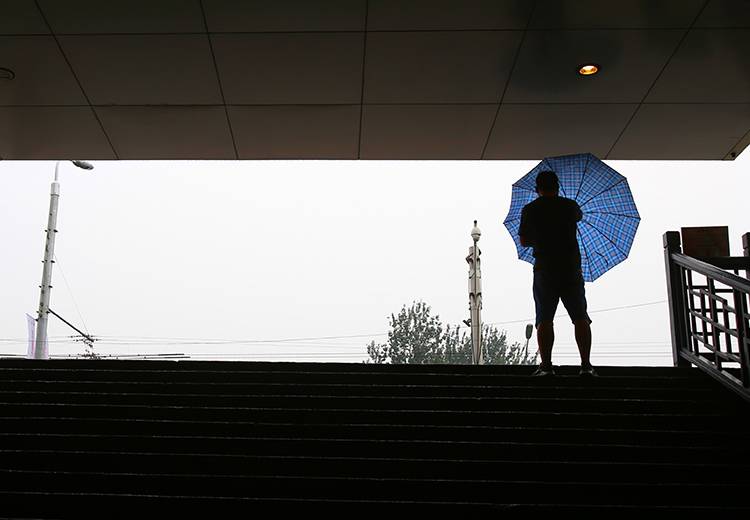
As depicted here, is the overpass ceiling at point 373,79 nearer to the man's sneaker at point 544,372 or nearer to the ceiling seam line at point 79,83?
the ceiling seam line at point 79,83

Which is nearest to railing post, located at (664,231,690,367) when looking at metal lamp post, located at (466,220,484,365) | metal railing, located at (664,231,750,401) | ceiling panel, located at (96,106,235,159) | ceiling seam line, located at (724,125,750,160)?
metal railing, located at (664,231,750,401)

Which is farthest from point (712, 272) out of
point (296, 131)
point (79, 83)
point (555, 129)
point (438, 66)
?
point (79, 83)

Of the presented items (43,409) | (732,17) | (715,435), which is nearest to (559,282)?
(715,435)

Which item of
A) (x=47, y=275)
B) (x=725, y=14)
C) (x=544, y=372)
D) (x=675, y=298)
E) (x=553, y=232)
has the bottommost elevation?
(x=544, y=372)

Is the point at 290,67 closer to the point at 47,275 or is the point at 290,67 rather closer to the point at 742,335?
the point at 742,335

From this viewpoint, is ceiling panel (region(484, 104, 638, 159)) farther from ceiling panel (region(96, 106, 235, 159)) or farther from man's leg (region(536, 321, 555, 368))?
man's leg (region(536, 321, 555, 368))

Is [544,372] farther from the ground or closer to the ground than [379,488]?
farther from the ground

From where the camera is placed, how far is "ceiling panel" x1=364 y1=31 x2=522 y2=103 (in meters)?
8.62

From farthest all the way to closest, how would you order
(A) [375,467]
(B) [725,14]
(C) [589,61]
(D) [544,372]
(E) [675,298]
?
1. (C) [589,61]
2. (E) [675,298]
3. (B) [725,14]
4. (D) [544,372]
5. (A) [375,467]

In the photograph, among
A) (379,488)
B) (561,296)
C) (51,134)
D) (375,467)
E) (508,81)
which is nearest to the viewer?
(379,488)

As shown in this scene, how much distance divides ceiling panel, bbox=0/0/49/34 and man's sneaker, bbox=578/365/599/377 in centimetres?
620

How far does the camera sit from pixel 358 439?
574cm

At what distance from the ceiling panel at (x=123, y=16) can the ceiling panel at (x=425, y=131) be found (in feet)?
8.45

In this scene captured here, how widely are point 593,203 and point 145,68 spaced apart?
16.5 ft
